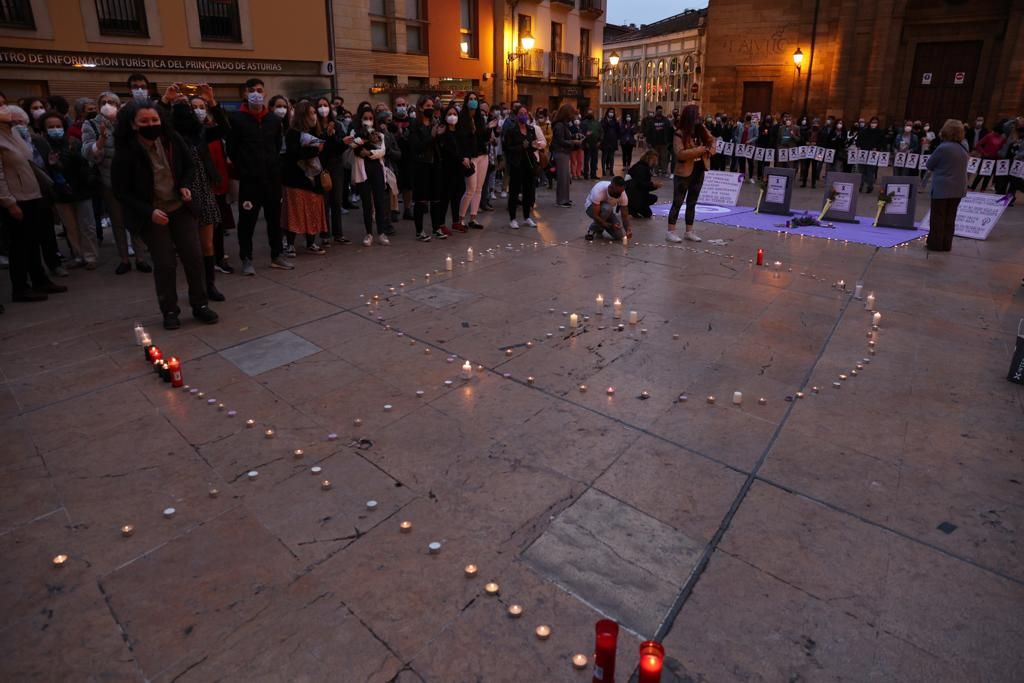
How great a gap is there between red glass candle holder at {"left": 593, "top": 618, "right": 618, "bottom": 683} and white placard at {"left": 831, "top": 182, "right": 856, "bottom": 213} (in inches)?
450

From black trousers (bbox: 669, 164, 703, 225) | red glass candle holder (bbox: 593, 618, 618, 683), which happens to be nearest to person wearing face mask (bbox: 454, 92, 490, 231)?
black trousers (bbox: 669, 164, 703, 225)

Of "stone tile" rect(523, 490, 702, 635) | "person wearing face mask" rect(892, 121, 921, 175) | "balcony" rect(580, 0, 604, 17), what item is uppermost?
"balcony" rect(580, 0, 604, 17)

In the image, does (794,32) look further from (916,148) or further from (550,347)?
(550,347)

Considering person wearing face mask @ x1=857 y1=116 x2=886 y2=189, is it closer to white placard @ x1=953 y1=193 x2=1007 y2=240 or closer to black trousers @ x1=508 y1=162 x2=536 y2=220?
white placard @ x1=953 y1=193 x2=1007 y2=240

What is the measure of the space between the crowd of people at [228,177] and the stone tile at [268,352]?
777 millimetres

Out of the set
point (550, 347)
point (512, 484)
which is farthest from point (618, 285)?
point (512, 484)

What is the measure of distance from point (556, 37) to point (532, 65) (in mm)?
2795

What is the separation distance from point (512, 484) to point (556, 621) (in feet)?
3.15

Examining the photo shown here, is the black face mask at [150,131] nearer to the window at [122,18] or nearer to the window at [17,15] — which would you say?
the window at [17,15]

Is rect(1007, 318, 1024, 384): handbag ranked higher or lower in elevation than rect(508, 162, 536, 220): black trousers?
lower

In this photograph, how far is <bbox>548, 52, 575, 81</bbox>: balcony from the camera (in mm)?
28984

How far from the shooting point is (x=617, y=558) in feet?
9.14

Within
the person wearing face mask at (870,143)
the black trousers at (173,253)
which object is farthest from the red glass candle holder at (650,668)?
the person wearing face mask at (870,143)

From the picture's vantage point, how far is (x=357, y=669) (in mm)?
2219
